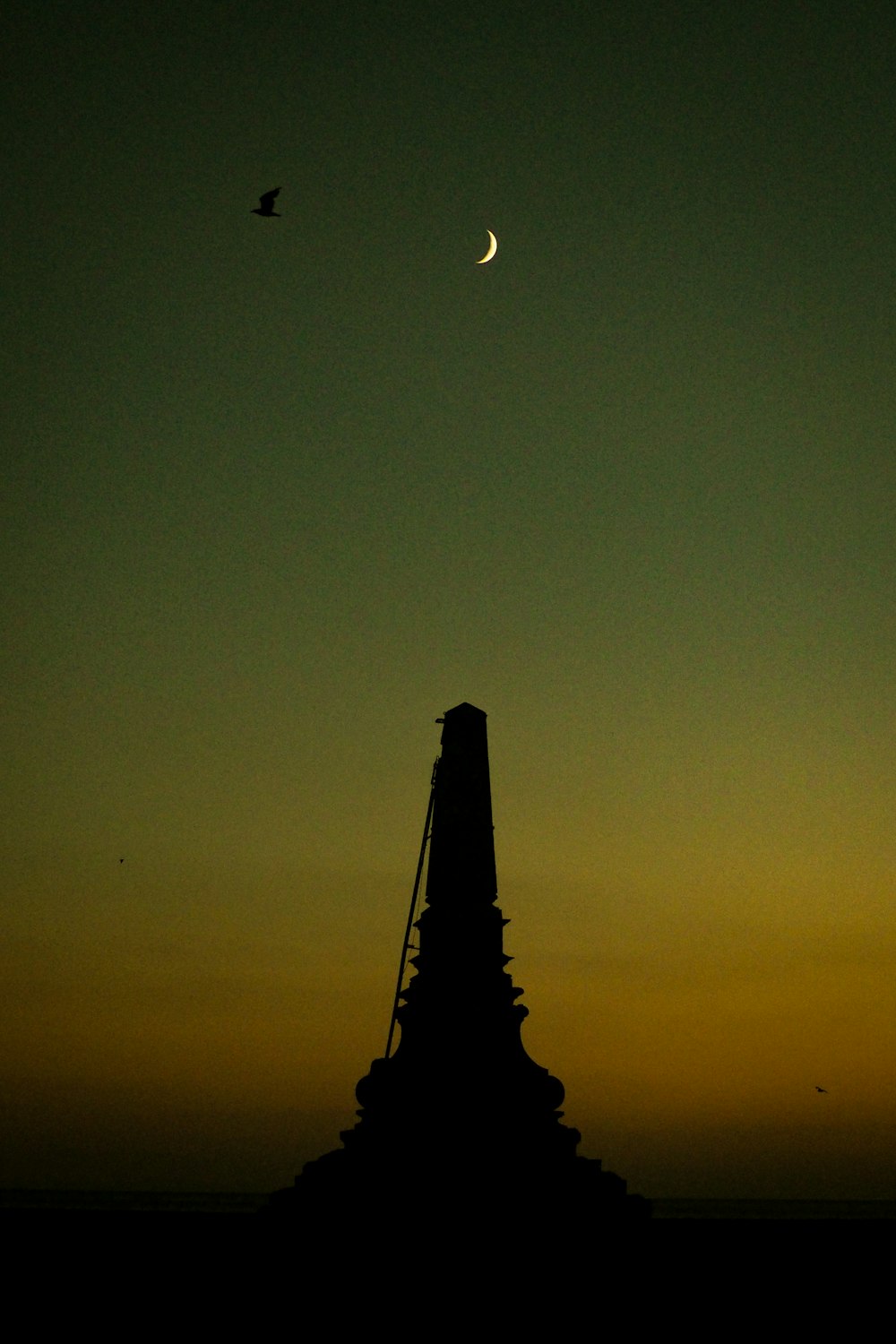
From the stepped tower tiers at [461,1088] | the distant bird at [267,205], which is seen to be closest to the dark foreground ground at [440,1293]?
the stepped tower tiers at [461,1088]

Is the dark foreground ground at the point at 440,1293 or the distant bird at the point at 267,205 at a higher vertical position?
the distant bird at the point at 267,205

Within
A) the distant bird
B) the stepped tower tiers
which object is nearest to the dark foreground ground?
the stepped tower tiers

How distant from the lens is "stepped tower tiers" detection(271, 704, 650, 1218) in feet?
63.8

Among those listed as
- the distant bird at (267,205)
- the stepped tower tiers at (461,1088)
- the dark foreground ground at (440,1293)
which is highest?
the distant bird at (267,205)

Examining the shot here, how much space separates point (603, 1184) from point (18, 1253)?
1718cm

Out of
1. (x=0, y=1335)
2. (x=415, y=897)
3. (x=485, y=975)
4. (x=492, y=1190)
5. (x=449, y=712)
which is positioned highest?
(x=449, y=712)

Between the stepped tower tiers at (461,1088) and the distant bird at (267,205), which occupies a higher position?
the distant bird at (267,205)

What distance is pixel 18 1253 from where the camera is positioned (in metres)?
30.6

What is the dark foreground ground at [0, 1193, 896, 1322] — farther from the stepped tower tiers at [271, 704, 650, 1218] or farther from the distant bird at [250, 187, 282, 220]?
the distant bird at [250, 187, 282, 220]

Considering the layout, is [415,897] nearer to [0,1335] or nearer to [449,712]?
[449,712]

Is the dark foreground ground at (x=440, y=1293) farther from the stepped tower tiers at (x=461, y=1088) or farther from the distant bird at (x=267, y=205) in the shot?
the distant bird at (x=267, y=205)

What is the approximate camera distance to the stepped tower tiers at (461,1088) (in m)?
19.5

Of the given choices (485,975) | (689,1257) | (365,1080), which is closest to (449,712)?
(485,975)

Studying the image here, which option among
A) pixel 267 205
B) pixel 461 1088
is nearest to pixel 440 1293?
pixel 461 1088
